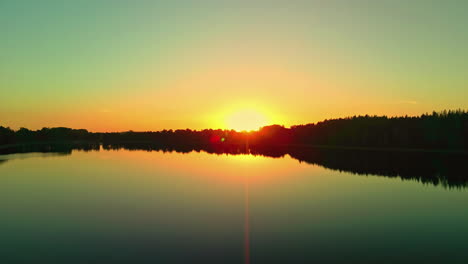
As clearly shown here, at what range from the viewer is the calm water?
16.2 metres

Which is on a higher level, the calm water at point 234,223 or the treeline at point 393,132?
the treeline at point 393,132

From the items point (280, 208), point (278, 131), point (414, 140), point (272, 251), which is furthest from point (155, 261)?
point (278, 131)

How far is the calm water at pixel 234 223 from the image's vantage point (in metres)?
16.2

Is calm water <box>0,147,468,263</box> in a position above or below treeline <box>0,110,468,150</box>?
below

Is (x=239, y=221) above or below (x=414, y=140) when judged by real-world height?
below

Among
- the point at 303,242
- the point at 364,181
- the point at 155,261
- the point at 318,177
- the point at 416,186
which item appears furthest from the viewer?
the point at 318,177

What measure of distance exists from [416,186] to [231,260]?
28060 mm

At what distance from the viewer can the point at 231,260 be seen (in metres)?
15.4

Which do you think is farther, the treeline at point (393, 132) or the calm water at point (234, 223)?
the treeline at point (393, 132)

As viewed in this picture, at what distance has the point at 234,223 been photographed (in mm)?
22016

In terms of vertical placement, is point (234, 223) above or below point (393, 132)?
below

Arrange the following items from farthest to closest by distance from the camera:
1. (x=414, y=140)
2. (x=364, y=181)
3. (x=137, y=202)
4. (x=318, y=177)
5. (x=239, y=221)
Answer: (x=414, y=140), (x=318, y=177), (x=364, y=181), (x=137, y=202), (x=239, y=221)

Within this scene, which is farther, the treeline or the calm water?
the treeline

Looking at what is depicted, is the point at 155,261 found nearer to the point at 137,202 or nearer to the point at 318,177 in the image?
the point at 137,202
